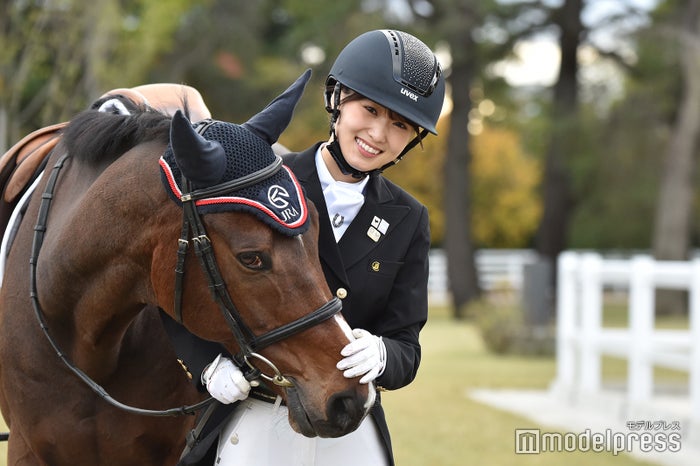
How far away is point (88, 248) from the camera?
2908mm

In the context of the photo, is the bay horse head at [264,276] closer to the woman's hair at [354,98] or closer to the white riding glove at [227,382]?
the white riding glove at [227,382]

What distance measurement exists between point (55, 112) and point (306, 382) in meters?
10.5

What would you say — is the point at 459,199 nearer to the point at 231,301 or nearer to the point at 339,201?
the point at 339,201

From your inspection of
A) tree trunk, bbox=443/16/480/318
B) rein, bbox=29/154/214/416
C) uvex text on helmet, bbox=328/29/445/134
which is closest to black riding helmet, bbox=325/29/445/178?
uvex text on helmet, bbox=328/29/445/134

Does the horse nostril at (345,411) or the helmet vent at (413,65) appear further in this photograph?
the helmet vent at (413,65)

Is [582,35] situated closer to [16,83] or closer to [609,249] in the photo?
[16,83]

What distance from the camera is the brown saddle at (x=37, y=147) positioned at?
Result: 3.50 metres

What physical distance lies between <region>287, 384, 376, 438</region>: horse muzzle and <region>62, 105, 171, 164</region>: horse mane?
0.92 m

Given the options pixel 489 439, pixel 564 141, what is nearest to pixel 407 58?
pixel 489 439

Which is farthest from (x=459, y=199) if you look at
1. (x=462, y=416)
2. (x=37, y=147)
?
(x=37, y=147)

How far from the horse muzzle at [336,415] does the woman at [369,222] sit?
0.30m

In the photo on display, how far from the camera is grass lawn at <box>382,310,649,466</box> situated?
280 inches

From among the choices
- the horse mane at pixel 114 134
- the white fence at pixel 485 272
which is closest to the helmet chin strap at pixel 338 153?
A: the horse mane at pixel 114 134

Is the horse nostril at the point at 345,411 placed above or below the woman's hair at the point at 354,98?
below
